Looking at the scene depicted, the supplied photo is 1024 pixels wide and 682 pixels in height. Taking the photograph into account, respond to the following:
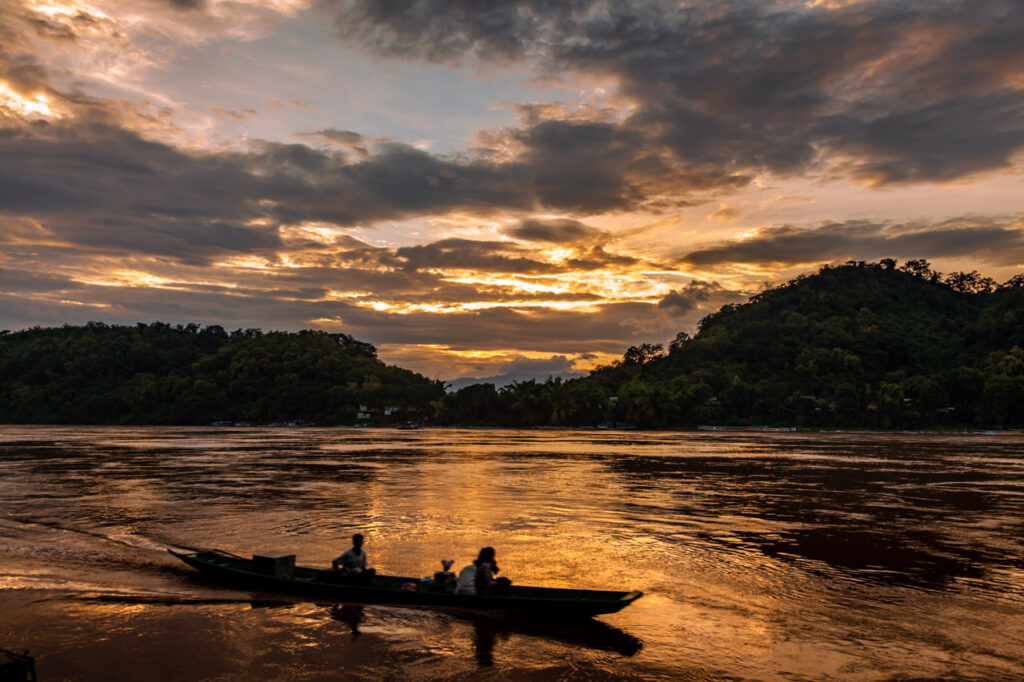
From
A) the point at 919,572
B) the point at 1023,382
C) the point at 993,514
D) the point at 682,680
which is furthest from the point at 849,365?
the point at 682,680

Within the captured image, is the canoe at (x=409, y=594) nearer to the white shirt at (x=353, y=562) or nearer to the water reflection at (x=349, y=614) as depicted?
the water reflection at (x=349, y=614)

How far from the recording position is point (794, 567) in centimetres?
2248

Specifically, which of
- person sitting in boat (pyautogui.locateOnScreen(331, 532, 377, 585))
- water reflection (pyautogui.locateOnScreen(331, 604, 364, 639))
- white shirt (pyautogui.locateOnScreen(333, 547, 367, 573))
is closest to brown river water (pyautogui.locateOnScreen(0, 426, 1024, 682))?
water reflection (pyautogui.locateOnScreen(331, 604, 364, 639))

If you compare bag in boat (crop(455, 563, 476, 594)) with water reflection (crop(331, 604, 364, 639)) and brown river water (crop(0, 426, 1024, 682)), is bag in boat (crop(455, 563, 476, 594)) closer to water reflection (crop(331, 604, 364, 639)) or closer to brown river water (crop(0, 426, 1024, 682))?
brown river water (crop(0, 426, 1024, 682))

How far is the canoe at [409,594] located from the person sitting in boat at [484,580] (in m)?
0.19

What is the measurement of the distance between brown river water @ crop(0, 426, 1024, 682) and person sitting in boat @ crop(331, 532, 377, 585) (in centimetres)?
88

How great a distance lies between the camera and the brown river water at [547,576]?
13820 mm

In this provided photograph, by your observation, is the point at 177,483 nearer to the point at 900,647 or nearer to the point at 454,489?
the point at 454,489

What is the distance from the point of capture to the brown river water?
13.8 m

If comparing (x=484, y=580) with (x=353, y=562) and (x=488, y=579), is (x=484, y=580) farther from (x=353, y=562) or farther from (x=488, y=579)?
(x=353, y=562)

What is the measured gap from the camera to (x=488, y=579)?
15953mm

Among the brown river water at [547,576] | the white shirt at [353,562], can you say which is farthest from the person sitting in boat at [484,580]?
the white shirt at [353,562]

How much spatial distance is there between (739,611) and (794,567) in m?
6.24

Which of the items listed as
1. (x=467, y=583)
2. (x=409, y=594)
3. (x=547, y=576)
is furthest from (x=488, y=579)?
(x=547, y=576)
